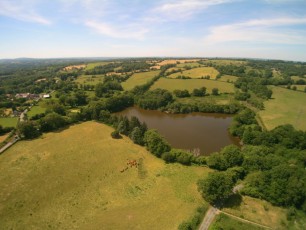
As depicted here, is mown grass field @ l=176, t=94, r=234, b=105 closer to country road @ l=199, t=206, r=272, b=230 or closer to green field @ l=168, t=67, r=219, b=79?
green field @ l=168, t=67, r=219, b=79

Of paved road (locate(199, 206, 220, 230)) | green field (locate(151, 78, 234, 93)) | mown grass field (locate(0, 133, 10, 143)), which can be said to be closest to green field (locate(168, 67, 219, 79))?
green field (locate(151, 78, 234, 93))

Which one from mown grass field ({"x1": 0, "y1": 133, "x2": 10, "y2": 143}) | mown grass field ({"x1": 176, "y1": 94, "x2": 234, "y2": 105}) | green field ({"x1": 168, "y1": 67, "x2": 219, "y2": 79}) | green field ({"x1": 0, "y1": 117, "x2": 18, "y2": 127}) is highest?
green field ({"x1": 168, "y1": 67, "x2": 219, "y2": 79})

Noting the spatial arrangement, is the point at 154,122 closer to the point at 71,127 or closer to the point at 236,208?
the point at 71,127

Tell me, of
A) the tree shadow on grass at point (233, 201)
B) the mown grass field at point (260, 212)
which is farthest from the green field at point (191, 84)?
the mown grass field at point (260, 212)

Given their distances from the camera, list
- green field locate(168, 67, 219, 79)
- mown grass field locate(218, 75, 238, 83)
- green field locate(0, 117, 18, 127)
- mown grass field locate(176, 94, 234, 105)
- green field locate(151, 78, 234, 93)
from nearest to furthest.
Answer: green field locate(0, 117, 18, 127), mown grass field locate(176, 94, 234, 105), green field locate(151, 78, 234, 93), mown grass field locate(218, 75, 238, 83), green field locate(168, 67, 219, 79)

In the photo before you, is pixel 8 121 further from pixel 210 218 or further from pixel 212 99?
pixel 212 99
